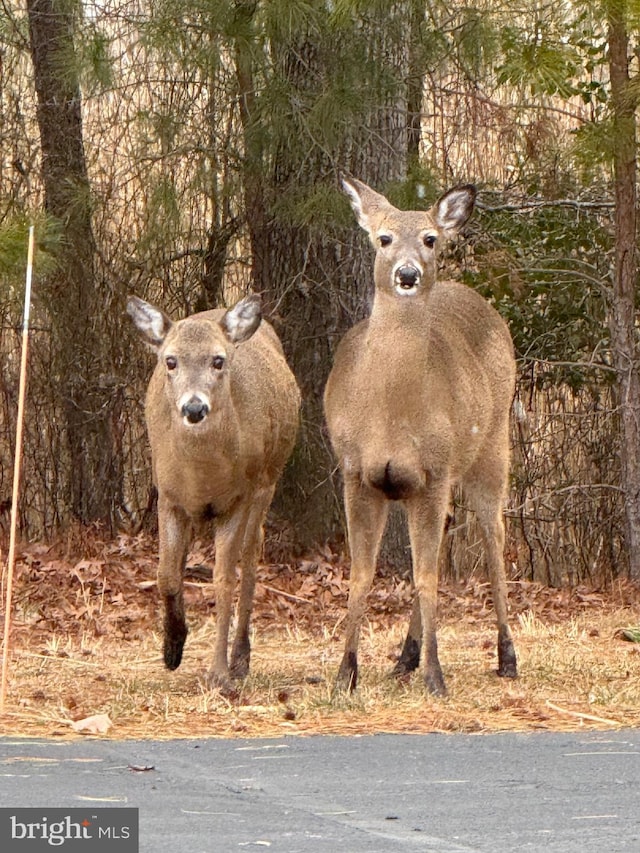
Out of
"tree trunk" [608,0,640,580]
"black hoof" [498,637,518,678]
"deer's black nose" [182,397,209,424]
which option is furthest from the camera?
"tree trunk" [608,0,640,580]

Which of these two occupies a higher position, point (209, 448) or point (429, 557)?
point (209, 448)

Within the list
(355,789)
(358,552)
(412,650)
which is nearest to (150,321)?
(358,552)

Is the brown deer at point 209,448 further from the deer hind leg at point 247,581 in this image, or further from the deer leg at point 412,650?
the deer leg at point 412,650

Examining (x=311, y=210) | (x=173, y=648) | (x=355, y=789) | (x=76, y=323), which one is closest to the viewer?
(x=355, y=789)

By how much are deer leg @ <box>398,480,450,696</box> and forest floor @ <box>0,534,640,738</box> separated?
178mm

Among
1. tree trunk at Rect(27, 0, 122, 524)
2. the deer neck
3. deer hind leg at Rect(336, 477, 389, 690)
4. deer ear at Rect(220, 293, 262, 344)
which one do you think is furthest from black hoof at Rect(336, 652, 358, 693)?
tree trunk at Rect(27, 0, 122, 524)

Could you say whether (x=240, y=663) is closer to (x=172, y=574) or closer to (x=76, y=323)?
(x=172, y=574)

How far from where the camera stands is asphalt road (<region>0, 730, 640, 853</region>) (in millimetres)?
5820

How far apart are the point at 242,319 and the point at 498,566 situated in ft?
6.84

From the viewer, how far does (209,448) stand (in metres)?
9.29

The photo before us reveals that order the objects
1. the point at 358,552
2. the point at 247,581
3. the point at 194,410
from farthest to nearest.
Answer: the point at 247,581 → the point at 358,552 → the point at 194,410

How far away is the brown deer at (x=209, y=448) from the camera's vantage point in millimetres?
9211

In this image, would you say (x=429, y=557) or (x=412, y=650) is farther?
(x=412, y=650)

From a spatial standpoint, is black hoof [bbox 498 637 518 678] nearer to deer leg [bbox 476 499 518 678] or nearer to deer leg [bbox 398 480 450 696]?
deer leg [bbox 476 499 518 678]
